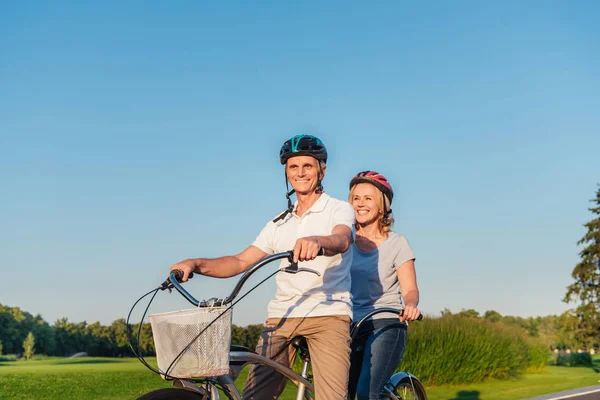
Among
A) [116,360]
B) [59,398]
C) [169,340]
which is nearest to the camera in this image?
[169,340]

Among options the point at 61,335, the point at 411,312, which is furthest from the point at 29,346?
the point at 411,312

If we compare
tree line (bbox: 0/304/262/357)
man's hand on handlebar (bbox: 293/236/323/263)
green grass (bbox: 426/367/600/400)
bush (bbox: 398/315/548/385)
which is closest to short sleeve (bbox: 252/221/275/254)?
man's hand on handlebar (bbox: 293/236/323/263)

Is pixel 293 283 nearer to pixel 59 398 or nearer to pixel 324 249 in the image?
pixel 324 249

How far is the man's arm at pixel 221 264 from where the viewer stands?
3877 mm

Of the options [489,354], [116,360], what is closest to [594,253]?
[489,354]

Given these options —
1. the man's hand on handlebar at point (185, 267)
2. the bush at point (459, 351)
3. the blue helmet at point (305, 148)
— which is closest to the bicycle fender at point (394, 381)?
the blue helmet at point (305, 148)

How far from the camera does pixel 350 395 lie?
205 inches

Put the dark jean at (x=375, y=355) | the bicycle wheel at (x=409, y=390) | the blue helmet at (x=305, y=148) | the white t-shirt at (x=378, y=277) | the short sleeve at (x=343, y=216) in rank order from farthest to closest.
Result: 1. the bicycle wheel at (x=409, y=390)
2. the white t-shirt at (x=378, y=277)
3. the dark jean at (x=375, y=355)
4. the blue helmet at (x=305, y=148)
5. the short sleeve at (x=343, y=216)

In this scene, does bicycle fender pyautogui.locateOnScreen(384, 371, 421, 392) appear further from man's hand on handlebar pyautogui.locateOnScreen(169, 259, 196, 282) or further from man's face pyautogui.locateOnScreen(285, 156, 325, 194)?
man's hand on handlebar pyautogui.locateOnScreen(169, 259, 196, 282)

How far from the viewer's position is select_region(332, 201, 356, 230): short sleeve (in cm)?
412

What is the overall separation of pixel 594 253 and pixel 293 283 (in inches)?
2032

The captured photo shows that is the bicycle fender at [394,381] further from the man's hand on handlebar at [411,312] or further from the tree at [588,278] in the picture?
the tree at [588,278]

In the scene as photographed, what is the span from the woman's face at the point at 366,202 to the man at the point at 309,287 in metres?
1.19

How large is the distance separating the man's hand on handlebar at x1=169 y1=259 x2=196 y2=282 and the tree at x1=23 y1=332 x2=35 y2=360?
9.36 metres
